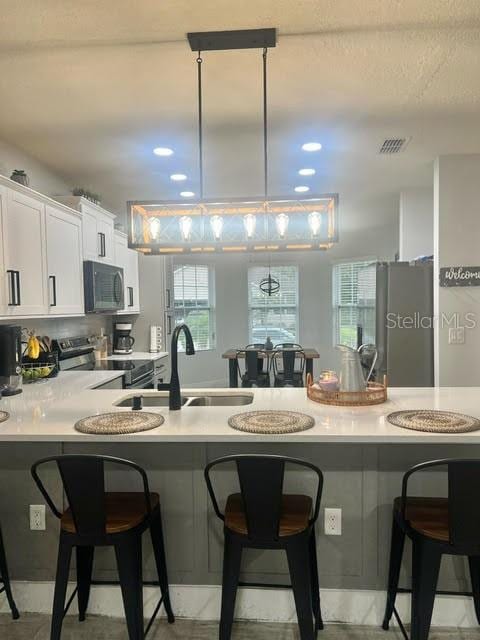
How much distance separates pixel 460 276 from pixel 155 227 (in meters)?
2.73

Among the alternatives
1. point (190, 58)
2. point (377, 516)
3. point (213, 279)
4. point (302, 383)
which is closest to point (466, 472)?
point (377, 516)

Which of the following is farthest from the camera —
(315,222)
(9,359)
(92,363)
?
(92,363)

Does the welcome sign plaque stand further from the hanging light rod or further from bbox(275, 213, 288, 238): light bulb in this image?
the hanging light rod

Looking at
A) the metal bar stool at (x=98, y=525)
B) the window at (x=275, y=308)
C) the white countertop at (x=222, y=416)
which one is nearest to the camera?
the metal bar stool at (x=98, y=525)

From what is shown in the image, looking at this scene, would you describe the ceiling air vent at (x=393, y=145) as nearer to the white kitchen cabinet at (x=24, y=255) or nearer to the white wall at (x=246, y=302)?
the white kitchen cabinet at (x=24, y=255)

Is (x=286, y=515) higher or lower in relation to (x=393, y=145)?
lower

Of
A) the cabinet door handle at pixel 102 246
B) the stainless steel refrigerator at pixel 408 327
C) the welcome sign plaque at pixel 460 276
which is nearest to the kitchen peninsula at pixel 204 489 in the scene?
the welcome sign plaque at pixel 460 276

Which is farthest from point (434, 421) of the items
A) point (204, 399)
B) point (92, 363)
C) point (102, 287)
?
point (92, 363)

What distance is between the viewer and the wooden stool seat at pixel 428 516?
1.59m

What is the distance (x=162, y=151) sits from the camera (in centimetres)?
342

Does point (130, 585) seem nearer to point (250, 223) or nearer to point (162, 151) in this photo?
point (250, 223)

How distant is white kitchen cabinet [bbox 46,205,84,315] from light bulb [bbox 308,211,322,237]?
2.11 metres

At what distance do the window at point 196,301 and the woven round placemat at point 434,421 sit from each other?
5.24 m

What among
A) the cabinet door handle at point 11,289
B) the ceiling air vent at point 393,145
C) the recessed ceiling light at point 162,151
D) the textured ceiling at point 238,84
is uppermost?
the textured ceiling at point 238,84
